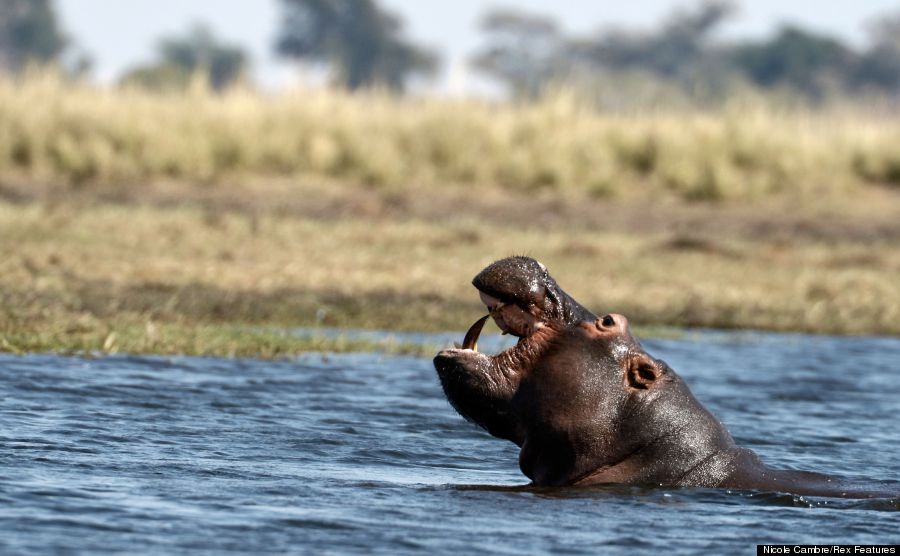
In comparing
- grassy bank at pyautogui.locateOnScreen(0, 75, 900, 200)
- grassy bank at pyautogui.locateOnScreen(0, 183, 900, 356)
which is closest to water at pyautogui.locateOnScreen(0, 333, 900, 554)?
grassy bank at pyautogui.locateOnScreen(0, 183, 900, 356)

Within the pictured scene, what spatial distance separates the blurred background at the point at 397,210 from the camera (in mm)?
9711

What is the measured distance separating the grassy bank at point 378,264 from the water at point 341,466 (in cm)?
86

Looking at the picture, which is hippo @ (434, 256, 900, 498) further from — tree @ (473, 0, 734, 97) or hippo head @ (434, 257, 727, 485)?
tree @ (473, 0, 734, 97)

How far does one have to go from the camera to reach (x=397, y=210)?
1570 centimetres

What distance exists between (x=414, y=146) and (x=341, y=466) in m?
12.6

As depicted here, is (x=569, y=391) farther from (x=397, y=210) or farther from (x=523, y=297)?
(x=397, y=210)

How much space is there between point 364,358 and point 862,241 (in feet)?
28.8

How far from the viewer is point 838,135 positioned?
63.5ft

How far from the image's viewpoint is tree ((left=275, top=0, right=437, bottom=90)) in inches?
2095

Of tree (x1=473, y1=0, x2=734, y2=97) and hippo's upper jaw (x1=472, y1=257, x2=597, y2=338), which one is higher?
tree (x1=473, y1=0, x2=734, y2=97)

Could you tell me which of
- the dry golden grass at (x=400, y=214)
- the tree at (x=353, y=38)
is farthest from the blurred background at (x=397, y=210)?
the tree at (x=353, y=38)

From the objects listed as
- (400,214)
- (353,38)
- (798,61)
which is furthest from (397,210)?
(798,61)

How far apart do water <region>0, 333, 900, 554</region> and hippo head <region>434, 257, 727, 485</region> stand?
168mm

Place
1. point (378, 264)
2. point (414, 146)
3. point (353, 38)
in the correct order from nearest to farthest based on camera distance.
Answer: point (378, 264)
point (414, 146)
point (353, 38)
